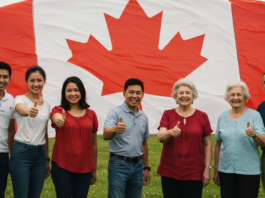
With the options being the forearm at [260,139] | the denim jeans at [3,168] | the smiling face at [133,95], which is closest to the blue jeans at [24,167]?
the denim jeans at [3,168]

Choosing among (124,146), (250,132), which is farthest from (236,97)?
(124,146)

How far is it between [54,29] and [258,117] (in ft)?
12.6

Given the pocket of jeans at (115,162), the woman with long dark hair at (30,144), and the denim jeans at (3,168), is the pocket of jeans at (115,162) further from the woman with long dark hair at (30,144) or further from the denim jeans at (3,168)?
the denim jeans at (3,168)

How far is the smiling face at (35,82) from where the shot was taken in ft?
13.2

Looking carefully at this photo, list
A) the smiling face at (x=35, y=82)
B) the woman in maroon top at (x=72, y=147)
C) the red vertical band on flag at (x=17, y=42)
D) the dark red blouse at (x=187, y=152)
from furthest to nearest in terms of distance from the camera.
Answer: the red vertical band on flag at (x=17, y=42) < the smiling face at (x=35, y=82) < the dark red blouse at (x=187, y=152) < the woman in maroon top at (x=72, y=147)

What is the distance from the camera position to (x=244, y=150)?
3949 millimetres

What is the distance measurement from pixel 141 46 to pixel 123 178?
2.82 metres

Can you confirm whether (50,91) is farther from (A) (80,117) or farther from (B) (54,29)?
(A) (80,117)

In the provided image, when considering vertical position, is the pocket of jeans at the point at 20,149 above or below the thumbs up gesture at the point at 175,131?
below

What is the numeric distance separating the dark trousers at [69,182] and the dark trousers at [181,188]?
103cm

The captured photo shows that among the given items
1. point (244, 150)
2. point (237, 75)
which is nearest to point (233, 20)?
point (237, 75)

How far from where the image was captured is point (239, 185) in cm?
396

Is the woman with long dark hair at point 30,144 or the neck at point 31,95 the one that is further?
the neck at point 31,95

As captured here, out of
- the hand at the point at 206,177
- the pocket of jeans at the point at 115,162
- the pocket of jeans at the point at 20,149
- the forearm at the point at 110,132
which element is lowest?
the hand at the point at 206,177
